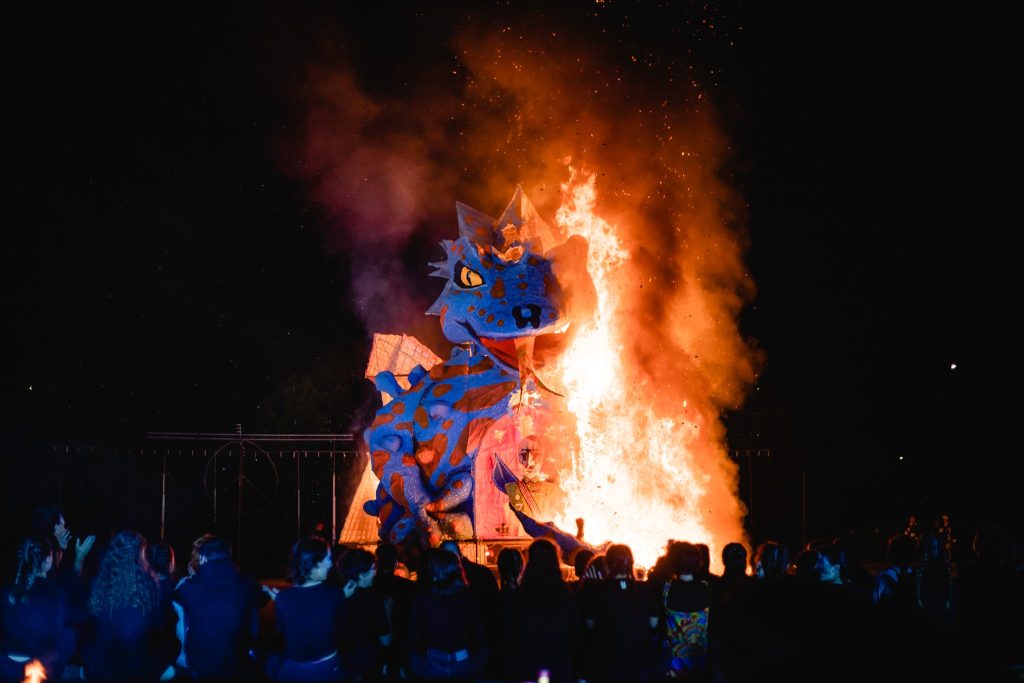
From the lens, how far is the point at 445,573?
496 centimetres

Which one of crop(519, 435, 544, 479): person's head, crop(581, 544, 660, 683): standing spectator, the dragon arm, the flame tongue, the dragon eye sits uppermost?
the dragon eye

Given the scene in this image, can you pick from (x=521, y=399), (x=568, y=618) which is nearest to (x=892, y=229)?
(x=521, y=399)

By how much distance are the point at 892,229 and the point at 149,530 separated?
15951 millimetres

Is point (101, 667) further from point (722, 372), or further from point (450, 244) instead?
point (722, 372)

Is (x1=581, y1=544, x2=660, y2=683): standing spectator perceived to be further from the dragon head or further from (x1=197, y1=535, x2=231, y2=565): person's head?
the dragon head

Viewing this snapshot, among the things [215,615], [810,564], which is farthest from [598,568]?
[215,615]

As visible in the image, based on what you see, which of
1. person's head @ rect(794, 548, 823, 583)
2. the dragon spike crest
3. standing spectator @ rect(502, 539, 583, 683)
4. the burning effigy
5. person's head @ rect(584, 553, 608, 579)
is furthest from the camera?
the dragon spike crest

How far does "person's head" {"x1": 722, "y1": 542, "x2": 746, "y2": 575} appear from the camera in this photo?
6281mm

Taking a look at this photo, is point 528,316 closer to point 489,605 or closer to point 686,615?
point 489,605

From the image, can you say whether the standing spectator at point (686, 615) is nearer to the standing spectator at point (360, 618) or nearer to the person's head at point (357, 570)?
the standing spectator at point (360, 618)

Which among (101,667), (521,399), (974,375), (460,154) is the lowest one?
(101,667)

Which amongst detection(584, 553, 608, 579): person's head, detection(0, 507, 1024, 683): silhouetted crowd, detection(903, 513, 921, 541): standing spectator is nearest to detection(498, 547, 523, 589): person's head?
detection(0, 507, 1024, 683): silhouetted crowd

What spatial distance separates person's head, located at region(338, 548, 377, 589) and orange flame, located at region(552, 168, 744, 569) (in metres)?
7.39

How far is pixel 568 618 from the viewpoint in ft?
16.6
